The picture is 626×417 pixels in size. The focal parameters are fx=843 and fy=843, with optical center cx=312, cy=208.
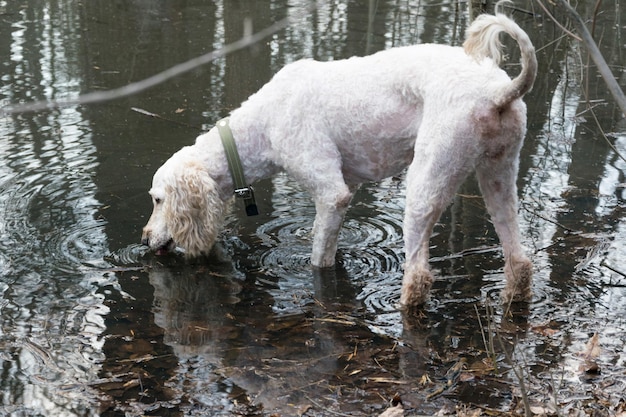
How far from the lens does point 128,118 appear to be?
9.69 m

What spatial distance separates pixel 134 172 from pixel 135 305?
272cm

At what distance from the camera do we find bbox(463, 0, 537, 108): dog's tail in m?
4.48

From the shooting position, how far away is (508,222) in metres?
5.40

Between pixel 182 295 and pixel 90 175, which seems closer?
pixel 182 295

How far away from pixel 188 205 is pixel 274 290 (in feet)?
2.79

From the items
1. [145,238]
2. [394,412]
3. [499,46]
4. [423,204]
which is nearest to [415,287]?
[423,204]

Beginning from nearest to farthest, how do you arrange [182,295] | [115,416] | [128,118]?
[115,416] → [182,295] → [128,118]

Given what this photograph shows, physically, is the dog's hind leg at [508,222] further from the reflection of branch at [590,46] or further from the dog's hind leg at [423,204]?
the reflection of branch at [590,46]

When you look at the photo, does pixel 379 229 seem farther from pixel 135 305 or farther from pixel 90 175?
pixel 90 175

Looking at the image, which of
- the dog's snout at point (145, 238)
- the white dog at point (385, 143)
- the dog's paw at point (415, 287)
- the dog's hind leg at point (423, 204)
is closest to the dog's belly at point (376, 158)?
the white dog at point (385, 143)

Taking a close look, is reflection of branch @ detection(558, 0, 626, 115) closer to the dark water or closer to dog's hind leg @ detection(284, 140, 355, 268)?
the dark water

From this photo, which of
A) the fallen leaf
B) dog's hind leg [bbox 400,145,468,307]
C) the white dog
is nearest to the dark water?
the fallen leaf

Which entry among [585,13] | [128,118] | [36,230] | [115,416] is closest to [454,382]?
[115,416]

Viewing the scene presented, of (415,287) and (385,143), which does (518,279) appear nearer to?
(415,287)
